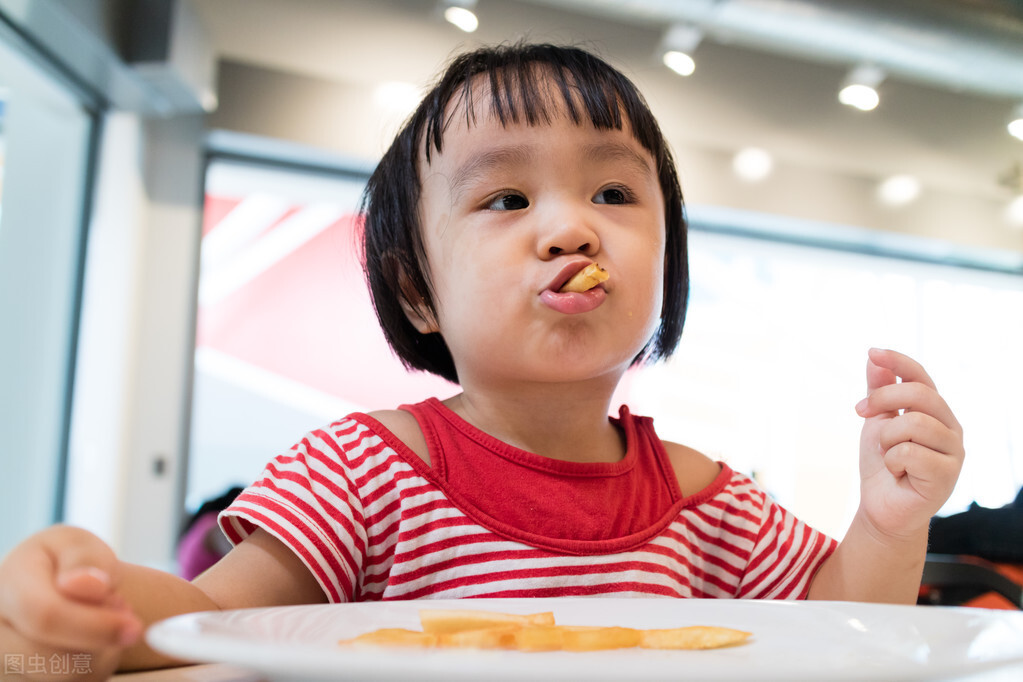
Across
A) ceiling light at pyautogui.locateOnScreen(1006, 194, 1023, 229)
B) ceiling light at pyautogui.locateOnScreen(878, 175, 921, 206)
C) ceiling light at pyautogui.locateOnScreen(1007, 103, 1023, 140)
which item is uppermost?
ceiling light at pyautogui.locateOnScreen(878, 175, 921, 206)

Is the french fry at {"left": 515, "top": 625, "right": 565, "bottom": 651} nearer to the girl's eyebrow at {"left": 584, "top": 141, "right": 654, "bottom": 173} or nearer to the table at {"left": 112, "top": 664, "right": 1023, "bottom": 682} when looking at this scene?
the table at {"left": 112, "top": 664, "right": 1023, "bottom": 682}

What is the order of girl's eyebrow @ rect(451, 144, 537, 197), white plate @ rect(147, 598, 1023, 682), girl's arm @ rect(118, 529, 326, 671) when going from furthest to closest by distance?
girl's eyebrow @ rect(451, 144, 537, 197)
girl's arm @ rect(118, 529, 326, 671)
white plate @ rect(147, 598, 1023, 682)

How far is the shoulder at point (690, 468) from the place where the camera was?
808 millimetres

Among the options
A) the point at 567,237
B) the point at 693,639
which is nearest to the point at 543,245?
the point at 567,237

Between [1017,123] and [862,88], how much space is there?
26.0 inches

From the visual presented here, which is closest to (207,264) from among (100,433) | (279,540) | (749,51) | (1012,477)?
(100,433)

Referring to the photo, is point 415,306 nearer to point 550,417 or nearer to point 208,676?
point 550,417

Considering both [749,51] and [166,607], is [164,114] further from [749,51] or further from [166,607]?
[166,607]

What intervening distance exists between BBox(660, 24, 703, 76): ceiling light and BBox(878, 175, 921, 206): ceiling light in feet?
4.54

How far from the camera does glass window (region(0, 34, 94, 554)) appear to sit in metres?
2.51

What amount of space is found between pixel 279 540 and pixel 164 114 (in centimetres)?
272

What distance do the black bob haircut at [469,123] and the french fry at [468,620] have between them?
0.45 m

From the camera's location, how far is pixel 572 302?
25.2 inches

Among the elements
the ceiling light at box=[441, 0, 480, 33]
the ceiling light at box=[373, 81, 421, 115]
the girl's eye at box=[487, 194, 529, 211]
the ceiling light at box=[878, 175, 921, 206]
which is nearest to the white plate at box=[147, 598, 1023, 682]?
the girl's eye at box=[487, 194, 529, 211]
